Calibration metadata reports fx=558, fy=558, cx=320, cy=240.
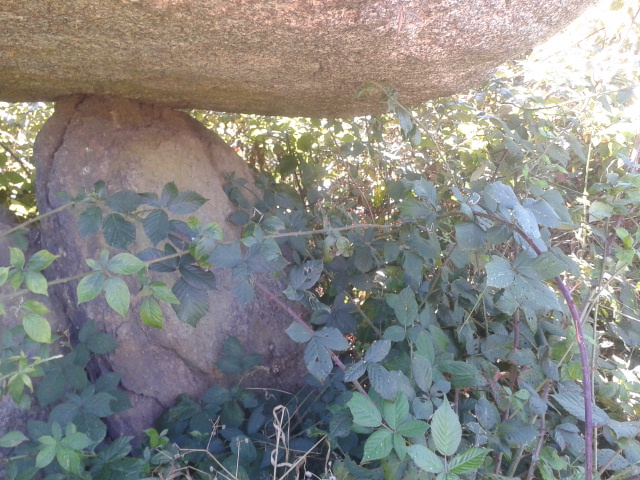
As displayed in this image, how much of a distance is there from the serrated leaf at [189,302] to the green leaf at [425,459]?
56 centimetres

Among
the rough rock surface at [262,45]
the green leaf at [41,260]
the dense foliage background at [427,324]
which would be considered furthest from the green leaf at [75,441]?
the rough rock surface at [262,45]

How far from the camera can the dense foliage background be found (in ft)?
4.13

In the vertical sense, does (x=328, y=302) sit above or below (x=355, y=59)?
below

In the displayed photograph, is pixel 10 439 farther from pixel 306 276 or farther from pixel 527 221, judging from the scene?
pixel 527 221

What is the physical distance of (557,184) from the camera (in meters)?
2.12

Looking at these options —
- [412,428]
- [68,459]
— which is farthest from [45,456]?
[412,428]

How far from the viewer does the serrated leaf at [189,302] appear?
4.28ft

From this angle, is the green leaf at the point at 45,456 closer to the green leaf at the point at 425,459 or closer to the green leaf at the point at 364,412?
the green leaf at the point at 364,412

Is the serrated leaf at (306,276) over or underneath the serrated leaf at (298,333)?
over

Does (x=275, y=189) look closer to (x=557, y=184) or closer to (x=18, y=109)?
(x=557, y=184)

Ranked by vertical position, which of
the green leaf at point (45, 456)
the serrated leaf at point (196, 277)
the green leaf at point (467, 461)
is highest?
the serrated leaf at point (196, 277)

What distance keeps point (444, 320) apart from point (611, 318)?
0.84 meters

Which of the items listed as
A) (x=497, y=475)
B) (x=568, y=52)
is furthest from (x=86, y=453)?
(x=568, y=52)

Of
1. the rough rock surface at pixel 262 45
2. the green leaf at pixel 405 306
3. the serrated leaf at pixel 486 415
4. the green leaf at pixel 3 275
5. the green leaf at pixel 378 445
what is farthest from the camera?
the green leaf at pixel 405 306
